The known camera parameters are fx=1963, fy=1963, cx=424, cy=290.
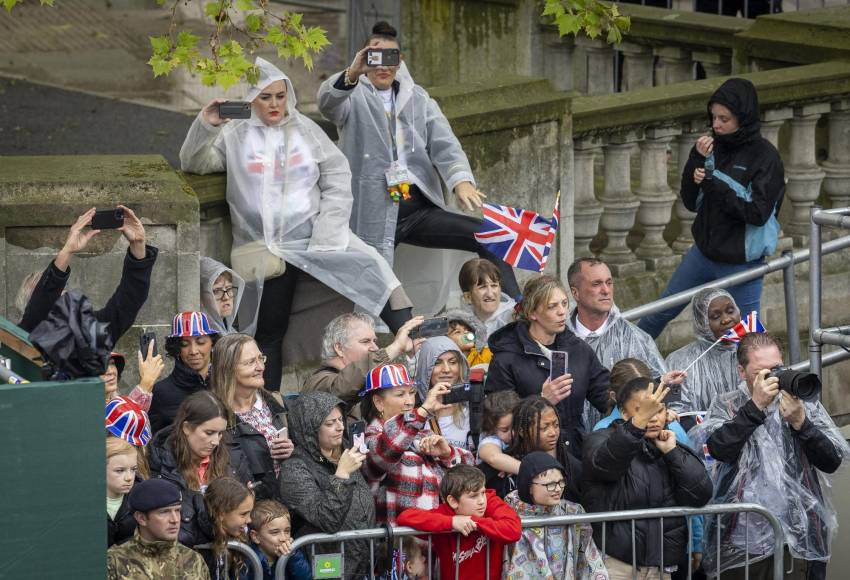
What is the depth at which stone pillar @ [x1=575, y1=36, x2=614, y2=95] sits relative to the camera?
44.3ft

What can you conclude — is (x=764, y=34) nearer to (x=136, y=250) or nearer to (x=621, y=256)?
(x=621, y=256)

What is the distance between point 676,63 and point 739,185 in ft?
9.44

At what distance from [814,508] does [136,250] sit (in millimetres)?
3146

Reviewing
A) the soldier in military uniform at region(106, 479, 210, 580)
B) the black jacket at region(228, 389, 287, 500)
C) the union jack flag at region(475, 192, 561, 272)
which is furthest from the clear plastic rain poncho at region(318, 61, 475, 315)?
the soldier in military uniform at region(106, 479, 210, 580)

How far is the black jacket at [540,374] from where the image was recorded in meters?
8.75

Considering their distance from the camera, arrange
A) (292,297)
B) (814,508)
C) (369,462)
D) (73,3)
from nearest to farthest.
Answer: (369,462) < (814,508) < (292,297) < (73,3)

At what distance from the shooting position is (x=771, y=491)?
8.47 m

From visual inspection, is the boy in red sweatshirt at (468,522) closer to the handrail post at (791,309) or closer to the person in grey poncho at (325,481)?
the person in grey poncho at (325,481)

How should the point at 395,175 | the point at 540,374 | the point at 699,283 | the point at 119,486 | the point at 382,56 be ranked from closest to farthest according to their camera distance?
the point at 119,486, the point at 540,374, the point at 382,56, the point at 395,175, the point at 699,283

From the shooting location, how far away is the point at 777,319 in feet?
38.9

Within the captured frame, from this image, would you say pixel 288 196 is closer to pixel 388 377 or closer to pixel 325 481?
pixel 388 377

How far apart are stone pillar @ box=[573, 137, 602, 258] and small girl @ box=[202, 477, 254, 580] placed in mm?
4172

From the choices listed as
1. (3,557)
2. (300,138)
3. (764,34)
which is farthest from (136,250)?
(764,34)

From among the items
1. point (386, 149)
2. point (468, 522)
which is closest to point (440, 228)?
point (386, 149)
